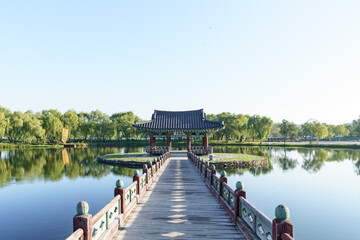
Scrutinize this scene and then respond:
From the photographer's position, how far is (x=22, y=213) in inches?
513

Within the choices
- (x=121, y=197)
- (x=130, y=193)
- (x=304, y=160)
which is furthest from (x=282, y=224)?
(x=304, y=160)

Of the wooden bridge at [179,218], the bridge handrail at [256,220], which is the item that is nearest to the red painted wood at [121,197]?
the wooden bridge at [179,218]

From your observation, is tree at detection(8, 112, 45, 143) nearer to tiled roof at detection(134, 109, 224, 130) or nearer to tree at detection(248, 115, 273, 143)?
tiled roof at detection(134, 109, 224, 130)

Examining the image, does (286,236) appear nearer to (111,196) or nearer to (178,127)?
(111,196)

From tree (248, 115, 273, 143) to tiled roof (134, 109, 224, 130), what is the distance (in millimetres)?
47857

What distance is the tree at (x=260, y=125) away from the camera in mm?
75875

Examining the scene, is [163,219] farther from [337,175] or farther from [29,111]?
[29,111]

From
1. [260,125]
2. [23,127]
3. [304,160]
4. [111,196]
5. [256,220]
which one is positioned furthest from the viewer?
[260,125]

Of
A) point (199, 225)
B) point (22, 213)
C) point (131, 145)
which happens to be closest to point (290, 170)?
point (199, 225)

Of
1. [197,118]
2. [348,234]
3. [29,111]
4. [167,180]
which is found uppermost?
[29,111]

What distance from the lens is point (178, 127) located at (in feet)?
104

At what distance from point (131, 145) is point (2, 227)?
6364 centimetres

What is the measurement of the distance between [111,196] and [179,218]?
1049 cm

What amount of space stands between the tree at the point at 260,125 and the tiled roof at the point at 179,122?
47.9m
